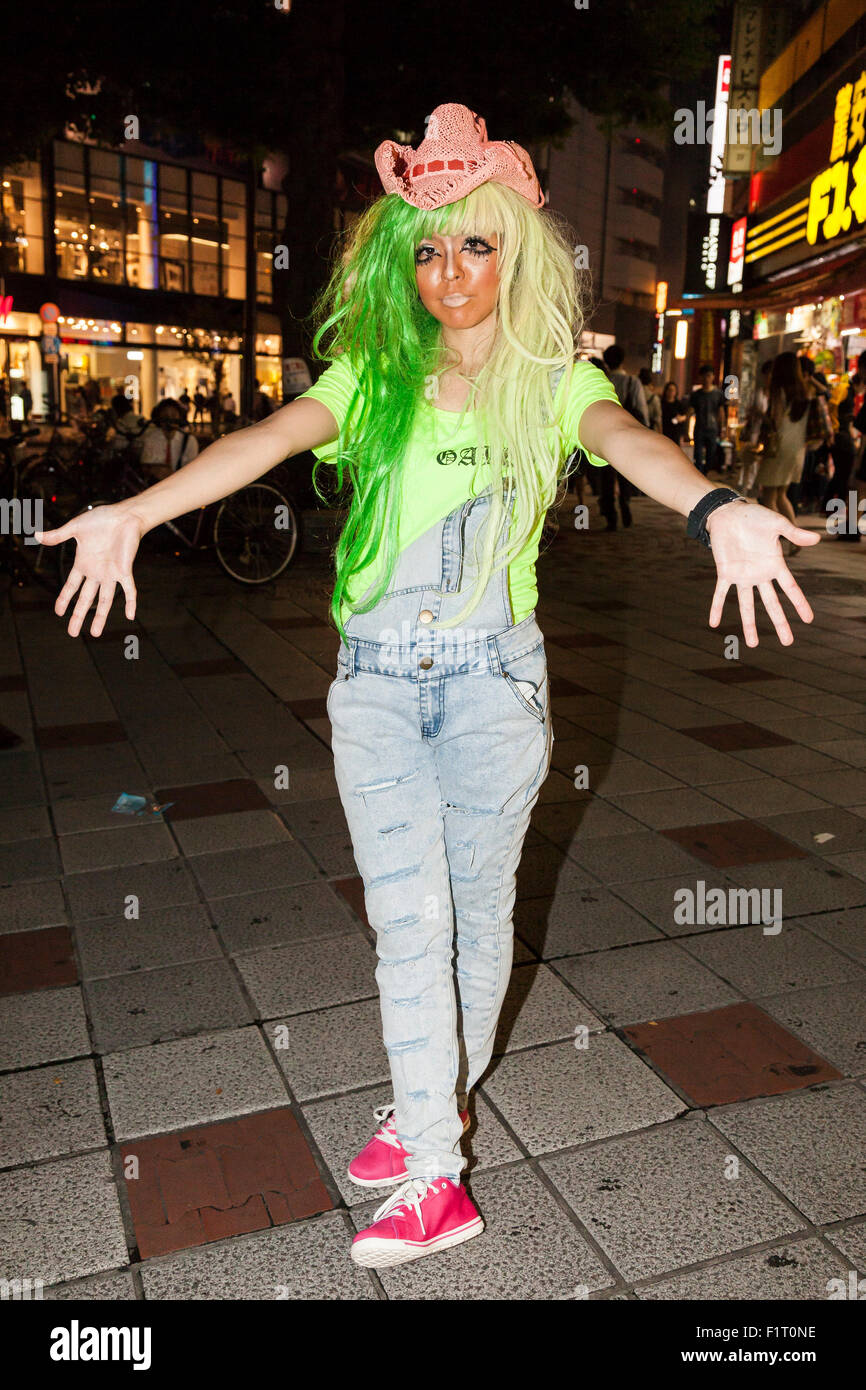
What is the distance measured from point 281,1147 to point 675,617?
21.5 feet

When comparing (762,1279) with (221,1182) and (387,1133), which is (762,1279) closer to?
(387,1133)

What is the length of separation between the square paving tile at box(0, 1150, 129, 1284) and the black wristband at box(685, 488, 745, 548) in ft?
5.57

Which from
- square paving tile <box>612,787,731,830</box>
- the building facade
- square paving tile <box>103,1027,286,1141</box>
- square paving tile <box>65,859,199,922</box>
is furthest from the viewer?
the building facade

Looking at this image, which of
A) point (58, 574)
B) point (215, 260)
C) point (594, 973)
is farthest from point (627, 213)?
point (594, 973)

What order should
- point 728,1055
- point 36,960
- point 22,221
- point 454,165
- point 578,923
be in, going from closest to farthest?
1. point 454,165
2. point 728,1055
3. point 36,960
4. point 578,923
5. point 22,221

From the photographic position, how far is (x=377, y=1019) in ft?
9.88

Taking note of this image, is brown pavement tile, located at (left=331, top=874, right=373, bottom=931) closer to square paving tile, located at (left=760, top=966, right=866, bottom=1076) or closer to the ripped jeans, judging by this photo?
square paving tile, located at (left=760, top=966, right=866, bottom=1076)

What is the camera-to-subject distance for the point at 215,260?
3656 cm

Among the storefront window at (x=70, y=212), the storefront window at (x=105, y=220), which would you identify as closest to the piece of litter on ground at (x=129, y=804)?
the storefront window at (x=70, y=212)

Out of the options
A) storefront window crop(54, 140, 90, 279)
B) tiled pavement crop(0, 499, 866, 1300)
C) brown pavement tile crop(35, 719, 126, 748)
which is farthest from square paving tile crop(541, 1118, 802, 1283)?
storefront window crop(54, 140, 90, 279)

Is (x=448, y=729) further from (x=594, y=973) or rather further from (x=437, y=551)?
(x=594, y=973)

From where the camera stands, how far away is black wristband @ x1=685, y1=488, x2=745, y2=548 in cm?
174

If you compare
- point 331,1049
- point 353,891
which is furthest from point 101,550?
point 353,891

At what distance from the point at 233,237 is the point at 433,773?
38.7 m
